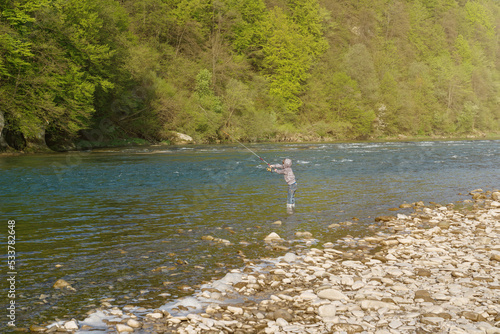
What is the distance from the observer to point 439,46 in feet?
392

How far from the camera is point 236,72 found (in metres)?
63.4

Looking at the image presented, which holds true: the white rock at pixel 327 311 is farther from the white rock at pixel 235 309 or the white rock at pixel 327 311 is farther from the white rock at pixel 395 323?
the white rock at pixel 235 309

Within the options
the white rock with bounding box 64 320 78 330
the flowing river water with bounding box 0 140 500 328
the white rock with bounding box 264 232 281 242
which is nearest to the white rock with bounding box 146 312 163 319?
the flowing river water with bounding box 0 140 500 328

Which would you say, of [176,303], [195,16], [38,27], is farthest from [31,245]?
[195,16]

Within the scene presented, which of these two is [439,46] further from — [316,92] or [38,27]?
[38,27]

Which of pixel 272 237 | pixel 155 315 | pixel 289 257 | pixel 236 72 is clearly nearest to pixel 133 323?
pixel 155 315

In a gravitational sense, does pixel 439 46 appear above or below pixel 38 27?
above

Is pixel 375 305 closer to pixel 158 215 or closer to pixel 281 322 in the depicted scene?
pixel 281 322

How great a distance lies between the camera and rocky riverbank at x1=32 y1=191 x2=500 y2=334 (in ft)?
18.5

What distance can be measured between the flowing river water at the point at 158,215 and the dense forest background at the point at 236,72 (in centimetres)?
905

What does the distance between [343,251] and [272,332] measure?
439 cm

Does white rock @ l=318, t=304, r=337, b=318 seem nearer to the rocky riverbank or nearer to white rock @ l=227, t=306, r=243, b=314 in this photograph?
the rocky riverbank

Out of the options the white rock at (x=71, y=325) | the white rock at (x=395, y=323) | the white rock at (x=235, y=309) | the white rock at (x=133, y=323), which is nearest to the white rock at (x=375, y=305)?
the white rock at (x=395, y=323)

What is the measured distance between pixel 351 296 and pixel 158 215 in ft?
26.4
